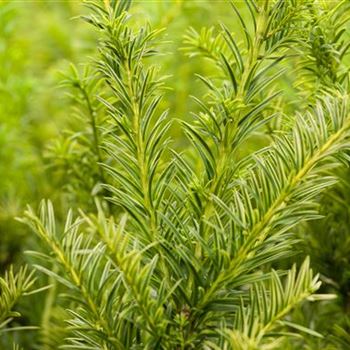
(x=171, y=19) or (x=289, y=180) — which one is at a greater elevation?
(x=171, y=19)

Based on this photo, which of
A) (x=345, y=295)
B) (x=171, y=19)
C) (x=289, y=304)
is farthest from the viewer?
(x=171, y=19)

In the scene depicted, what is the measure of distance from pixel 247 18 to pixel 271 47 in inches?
18.3

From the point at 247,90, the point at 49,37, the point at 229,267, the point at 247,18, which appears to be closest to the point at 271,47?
the point at 247,90

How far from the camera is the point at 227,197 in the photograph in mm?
380

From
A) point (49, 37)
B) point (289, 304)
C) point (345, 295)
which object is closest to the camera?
point (289, 304)

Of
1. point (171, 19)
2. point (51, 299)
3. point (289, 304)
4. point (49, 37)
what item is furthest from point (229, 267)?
point (49, 37)

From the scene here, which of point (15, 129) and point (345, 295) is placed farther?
point (15, 129)

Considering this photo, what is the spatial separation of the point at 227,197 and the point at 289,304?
9 cm

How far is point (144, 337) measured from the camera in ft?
1.14

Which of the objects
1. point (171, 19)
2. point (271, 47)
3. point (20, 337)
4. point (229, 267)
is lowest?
point (20, 337)

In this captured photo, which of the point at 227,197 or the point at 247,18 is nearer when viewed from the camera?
the point at 227,197

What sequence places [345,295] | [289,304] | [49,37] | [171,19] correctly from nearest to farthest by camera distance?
1. [289,304]
2. [345,295]
3. [171,19]
4. [49,37]

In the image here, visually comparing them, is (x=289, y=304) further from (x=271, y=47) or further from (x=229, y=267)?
(x=271, y=47)

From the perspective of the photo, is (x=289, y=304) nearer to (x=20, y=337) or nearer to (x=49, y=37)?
(x=20, y=337)
